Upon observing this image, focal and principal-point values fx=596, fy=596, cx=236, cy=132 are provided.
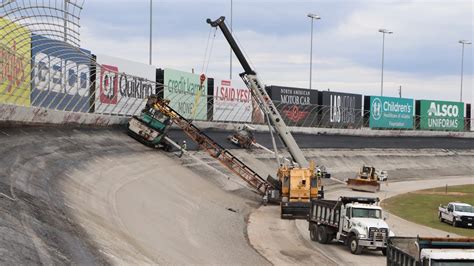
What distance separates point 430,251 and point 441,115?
99.6m

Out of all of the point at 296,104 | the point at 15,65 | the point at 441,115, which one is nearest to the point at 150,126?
the point at 15,65

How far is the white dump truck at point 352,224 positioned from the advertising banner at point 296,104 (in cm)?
4679

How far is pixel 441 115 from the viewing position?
362 feet

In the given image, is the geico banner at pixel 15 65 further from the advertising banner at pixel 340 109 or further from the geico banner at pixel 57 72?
the advertising banner at pixel 340 109

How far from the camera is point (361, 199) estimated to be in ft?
97.6

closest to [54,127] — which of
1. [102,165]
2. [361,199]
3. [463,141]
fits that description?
[102,165]

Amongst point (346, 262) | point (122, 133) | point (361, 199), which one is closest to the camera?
point (346, 262)

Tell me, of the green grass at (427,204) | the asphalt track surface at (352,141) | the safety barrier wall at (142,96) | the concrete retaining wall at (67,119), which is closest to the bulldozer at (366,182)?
the green grass at (427,204)

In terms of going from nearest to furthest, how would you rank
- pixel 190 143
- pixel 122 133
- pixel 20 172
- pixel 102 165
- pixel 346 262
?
pixel 20 172 → pixel 346 262 → pixel 102 165 → pixel 122 133 → pixel 190 143

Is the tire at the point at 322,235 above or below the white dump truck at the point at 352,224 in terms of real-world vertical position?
below

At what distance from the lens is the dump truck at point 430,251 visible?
1619 centimetres

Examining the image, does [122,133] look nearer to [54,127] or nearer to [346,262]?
[54,127]

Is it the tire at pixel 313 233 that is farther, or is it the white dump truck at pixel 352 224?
the tire at pixel 313 233

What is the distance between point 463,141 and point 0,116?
297 ft
